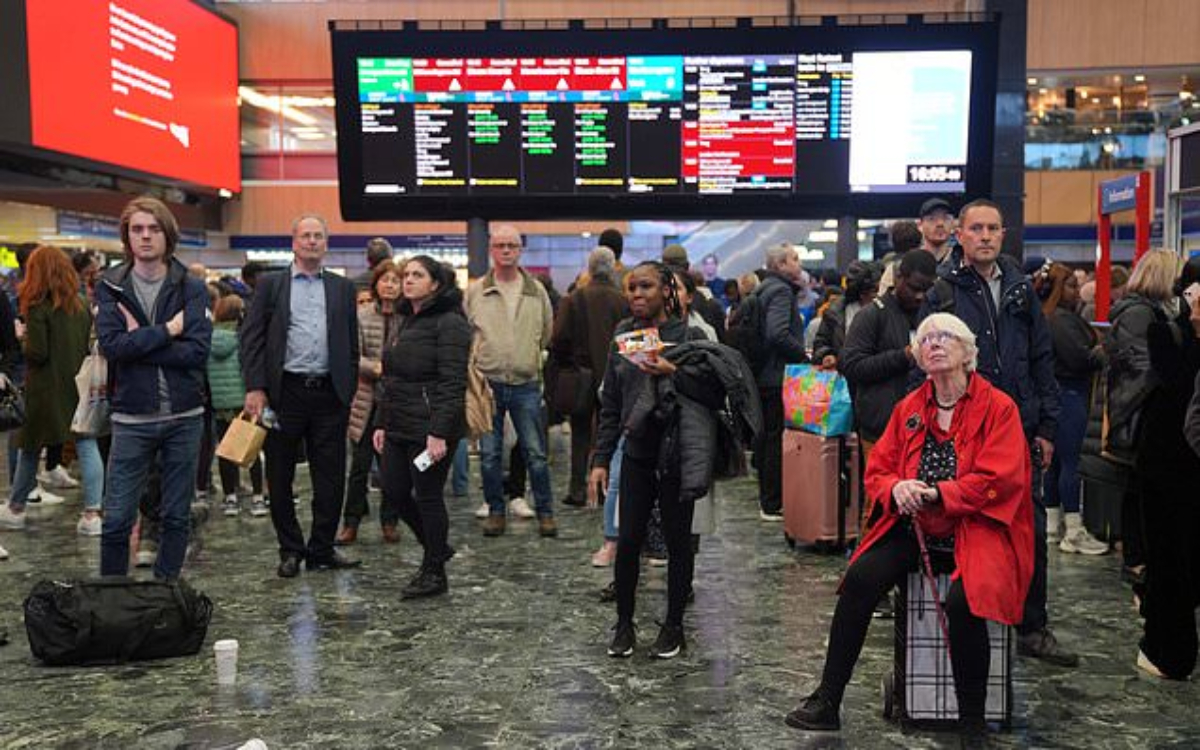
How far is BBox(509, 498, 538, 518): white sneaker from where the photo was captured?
8297mm

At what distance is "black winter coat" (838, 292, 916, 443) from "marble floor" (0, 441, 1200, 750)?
1021 mm

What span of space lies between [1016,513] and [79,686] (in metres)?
3.56

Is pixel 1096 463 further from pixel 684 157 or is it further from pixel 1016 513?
pixel 684 157

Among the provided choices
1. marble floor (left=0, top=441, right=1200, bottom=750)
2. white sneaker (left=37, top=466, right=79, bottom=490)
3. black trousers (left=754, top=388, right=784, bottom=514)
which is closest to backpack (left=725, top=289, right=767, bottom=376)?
black trousers (left=754, top=388, right=784, bottom=514)

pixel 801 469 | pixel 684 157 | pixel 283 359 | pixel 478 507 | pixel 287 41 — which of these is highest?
pixel 287 41

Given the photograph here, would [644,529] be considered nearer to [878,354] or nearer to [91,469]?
[878,354]

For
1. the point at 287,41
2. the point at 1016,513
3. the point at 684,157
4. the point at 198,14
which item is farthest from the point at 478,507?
the point at 287,41

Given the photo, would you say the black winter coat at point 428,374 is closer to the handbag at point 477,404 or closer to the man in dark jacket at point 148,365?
the handbag at point 477,404

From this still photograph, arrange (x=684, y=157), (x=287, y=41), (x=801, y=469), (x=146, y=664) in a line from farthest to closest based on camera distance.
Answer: (x=287, y=41), (x=684, y=157), (x=801, y=469), (x=146, y=664)

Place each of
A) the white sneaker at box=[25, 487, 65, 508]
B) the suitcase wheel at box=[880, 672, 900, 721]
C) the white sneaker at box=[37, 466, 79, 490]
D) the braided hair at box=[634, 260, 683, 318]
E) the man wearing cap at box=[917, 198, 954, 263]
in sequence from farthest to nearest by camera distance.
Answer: the white sneaker at box=[37, 466, 79, 490]
the white sneaker at box=[25, 487, 65, 508]
the man wearing cap at box=[917, 198, 954, 263]
the braided hair at box=[634, 260, 683, 318]
the suitcase wheel at box=[880, 672, 900, 721]

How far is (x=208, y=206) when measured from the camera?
21.6 m

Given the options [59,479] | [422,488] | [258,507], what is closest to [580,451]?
[258,507]

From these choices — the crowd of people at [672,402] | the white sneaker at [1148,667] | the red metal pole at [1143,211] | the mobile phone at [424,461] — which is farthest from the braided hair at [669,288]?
the red metal pole at [1143,211]

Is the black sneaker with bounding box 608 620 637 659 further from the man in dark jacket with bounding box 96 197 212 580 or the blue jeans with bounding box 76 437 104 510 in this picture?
the blue jeans with bounding box 76 437 104 510
